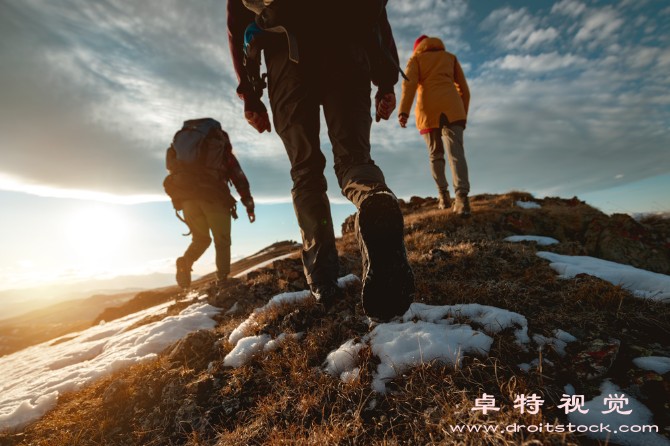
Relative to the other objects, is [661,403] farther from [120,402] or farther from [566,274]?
[120,402]

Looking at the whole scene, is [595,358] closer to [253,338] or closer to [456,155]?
[253,338]

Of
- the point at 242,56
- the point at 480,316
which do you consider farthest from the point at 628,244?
the point at 242,56

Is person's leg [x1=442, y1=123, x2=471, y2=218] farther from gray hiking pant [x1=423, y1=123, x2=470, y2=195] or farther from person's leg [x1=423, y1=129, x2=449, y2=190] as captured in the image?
person's leg [x1=423, y1=129, x2=449, y2=190]

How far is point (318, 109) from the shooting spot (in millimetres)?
2033

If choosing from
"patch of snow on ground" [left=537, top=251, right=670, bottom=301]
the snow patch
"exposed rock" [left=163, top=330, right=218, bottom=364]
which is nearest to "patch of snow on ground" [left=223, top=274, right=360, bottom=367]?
the snow patch

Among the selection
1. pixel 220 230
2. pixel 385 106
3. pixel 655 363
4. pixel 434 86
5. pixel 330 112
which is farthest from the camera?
pixel 220 230

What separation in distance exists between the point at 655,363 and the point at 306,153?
2254 millimetres

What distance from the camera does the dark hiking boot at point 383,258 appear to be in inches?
57.9

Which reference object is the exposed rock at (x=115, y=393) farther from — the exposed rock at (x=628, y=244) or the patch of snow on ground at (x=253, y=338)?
the exposed rock at (x=628, y=244)

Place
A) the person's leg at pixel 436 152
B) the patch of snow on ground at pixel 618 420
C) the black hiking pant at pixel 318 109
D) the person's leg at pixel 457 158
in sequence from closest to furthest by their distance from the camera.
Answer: the patch of snow on ground at pixel 618 420, the black hiking pant at pixel 318 109, the person's leg at pixel 457 158, the person's leg at pixel 436 152

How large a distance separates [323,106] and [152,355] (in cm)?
292

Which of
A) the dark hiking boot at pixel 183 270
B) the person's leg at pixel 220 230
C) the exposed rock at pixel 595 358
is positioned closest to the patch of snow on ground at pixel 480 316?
the exposed rock at pixel 595 358

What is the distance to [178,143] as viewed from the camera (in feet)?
16.6

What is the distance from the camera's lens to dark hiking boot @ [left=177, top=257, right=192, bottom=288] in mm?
5582
